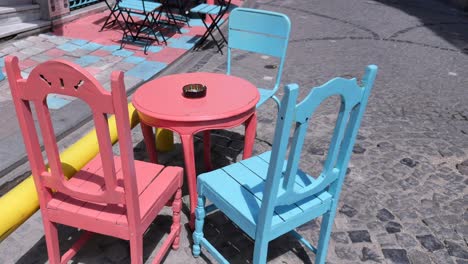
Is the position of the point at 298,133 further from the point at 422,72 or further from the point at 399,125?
the point at 422,72

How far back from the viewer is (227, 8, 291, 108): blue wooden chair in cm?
377

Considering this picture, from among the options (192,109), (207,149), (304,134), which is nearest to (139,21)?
(207,149)

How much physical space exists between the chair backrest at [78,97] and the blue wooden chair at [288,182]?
58cm

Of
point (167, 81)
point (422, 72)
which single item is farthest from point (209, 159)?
point (422, 72)

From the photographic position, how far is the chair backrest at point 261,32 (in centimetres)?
378

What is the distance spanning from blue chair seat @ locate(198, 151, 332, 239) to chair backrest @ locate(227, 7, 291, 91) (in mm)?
1582

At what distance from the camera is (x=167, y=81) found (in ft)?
10.3

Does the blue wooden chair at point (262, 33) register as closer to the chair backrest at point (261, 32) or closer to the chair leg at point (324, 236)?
the chair backrest at point (261, 32)

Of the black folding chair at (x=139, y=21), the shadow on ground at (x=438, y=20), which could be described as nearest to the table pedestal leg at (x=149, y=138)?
the black folding chair at (x=139, y=21)

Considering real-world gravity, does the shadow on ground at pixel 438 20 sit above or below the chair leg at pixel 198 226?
below

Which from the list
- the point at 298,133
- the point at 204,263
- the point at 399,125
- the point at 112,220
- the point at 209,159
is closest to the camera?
the point at 298,133

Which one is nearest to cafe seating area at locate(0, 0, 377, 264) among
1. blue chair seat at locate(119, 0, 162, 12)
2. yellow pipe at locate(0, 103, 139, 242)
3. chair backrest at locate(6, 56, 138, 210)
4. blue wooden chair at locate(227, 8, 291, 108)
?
chair backrest at locate(6, 56, 138, 210)

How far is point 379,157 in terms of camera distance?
3.86 metres

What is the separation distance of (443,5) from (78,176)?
42.8 feet
